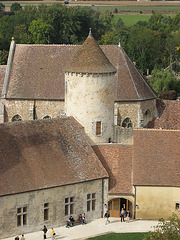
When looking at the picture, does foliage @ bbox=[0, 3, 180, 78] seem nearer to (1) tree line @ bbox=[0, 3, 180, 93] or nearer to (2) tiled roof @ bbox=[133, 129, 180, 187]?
(1) tree line @ bbox=[0, 3, 180, 93]

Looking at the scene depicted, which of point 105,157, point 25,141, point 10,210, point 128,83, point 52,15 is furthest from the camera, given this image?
point 52,15

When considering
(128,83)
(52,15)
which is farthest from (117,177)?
(52,15)

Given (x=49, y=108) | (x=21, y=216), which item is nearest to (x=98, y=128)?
(x=49, y=108)

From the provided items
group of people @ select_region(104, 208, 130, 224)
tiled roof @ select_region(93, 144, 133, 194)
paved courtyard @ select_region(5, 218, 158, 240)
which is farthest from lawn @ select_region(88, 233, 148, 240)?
tiled roof @ select_region(93, 144, 133, 194)

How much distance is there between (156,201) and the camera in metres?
49.9

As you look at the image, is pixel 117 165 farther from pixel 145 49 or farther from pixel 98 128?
pixel 145 49

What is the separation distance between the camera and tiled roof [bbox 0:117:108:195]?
153 feet

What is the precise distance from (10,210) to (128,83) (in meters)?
21.8

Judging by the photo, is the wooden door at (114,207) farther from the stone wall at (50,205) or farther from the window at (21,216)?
the window at (21,216)

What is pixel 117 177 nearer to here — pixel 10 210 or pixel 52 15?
pixel 10 210

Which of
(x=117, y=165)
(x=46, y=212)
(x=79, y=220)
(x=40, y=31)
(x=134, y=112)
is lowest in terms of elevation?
(x=79, y=220)

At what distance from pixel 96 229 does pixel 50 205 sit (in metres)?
4.12

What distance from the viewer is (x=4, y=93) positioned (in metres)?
63.8

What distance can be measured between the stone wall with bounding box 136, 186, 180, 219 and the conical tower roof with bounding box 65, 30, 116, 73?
36.3 ft
